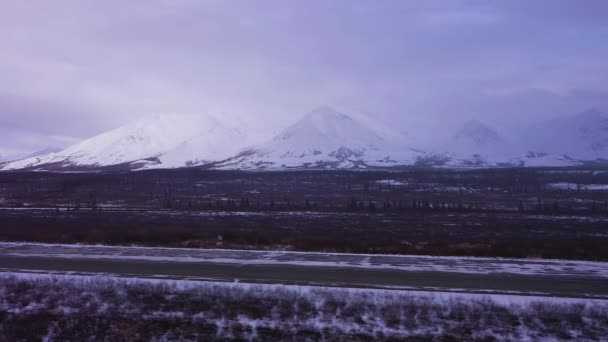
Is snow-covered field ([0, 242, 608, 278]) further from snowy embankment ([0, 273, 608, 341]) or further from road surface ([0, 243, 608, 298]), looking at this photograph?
snowy embankment ([0, 273, 608, 341])

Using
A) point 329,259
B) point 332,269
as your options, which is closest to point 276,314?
point 332,269

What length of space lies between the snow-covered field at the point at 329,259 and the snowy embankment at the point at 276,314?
176 inches

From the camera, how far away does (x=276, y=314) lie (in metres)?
15.7

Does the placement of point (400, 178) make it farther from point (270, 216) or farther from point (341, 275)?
point (341, 275)

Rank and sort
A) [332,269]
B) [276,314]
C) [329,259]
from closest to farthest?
[276,314], [332,269], [329,259]

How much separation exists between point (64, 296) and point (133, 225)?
26.9 meters

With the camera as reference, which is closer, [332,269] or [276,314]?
[276,314]

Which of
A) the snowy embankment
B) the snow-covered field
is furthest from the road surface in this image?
the snowy embankment

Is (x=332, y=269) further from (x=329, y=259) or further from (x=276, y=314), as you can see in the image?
(x=276, y=314)

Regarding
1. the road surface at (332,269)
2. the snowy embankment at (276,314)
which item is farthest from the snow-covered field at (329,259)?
the snowy embankment at (276,314)

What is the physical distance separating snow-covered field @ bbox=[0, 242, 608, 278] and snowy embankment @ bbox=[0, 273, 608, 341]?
176 inches

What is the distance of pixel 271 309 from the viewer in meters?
15.9

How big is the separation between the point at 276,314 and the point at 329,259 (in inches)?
283

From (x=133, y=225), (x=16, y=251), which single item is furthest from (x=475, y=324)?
(x=133, y=225)
